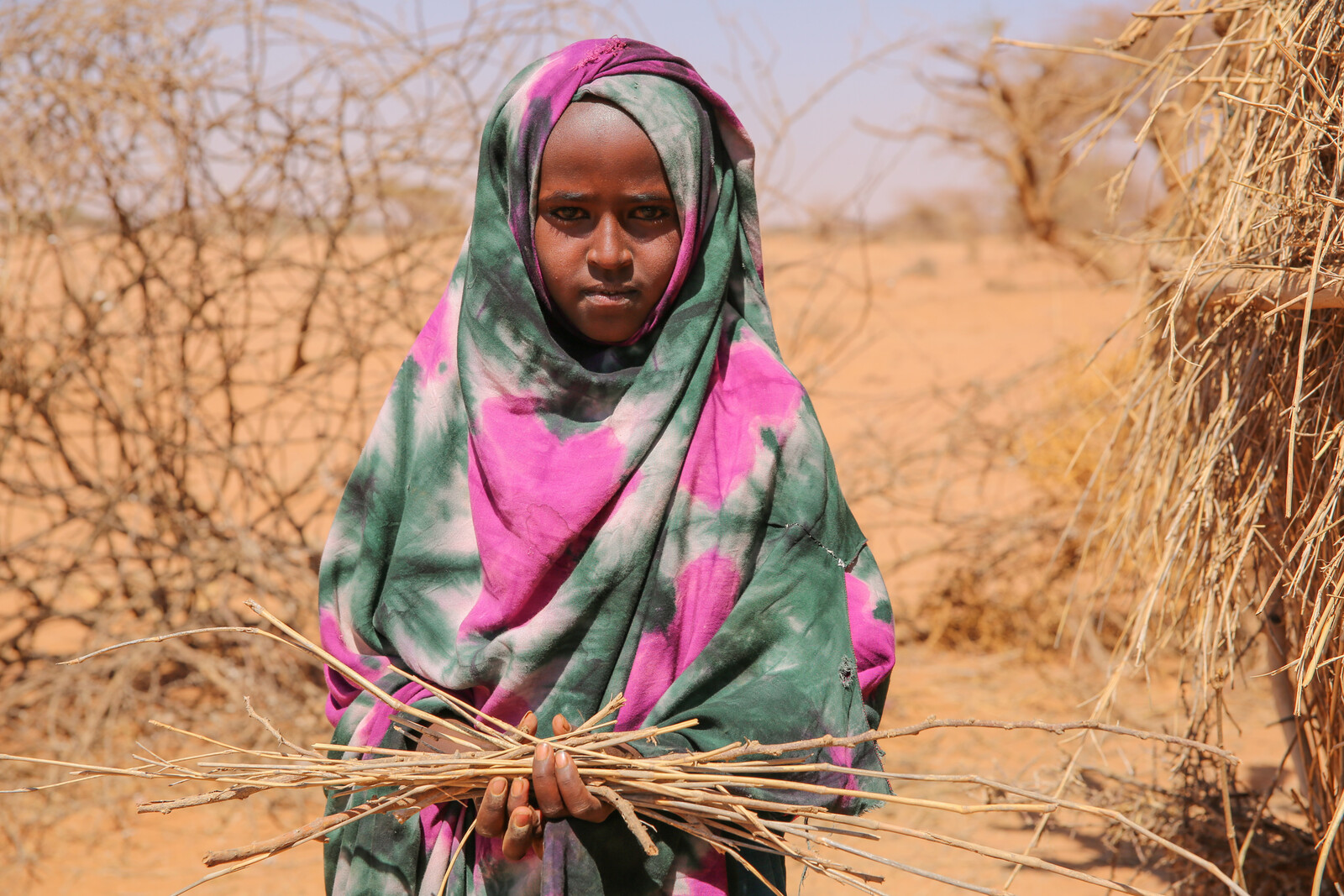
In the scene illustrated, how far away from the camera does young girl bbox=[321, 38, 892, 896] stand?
55.0 inches

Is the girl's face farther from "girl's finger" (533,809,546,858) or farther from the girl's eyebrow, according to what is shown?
"girl's finger" (533,809,546,858)

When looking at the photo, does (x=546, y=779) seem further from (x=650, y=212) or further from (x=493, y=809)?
(x=650, y=212)

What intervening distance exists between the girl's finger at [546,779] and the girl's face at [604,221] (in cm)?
56

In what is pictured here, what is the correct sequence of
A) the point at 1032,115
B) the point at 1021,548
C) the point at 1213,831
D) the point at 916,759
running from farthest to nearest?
the point at 1032,115 → the point at 1021,548 → the point at 916,759 → the point at 1213,831

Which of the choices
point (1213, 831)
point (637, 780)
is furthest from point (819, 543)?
point (1213, 831)

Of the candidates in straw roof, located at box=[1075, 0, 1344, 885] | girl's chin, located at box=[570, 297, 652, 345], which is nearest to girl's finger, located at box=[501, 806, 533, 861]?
girl's chin, located at box=[570, 297, 652, 345]

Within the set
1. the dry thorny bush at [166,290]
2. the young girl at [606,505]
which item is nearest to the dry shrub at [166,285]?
the dry thorny bush at [166,290]

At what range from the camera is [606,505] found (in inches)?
56.4

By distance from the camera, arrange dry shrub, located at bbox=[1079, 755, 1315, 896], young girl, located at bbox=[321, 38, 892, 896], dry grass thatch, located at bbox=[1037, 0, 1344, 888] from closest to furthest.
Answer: young girl, located at bbox=[321, 38, 892, 896], dry grass thatch, located at bbox=[1037, 0, 1344, 888], dry shrub, located at bbox=[1079, 755, 1315, 896]

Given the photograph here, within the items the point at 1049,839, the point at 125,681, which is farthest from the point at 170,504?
the point at 1049,839

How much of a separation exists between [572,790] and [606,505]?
0.37 meters

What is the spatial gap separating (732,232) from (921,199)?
40.6m

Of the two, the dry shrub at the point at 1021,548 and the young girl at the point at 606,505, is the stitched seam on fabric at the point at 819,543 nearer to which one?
the young girl at the point at 606,505

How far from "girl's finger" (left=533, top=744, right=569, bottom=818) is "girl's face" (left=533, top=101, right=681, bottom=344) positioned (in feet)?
1.84
